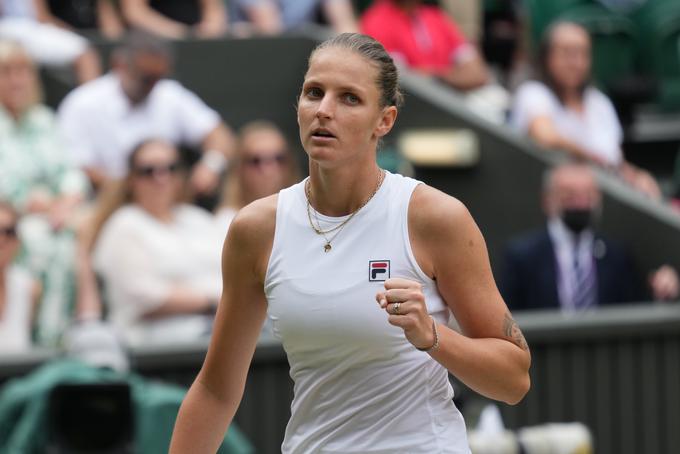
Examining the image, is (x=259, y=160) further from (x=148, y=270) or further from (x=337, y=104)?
(x=337, y=104)

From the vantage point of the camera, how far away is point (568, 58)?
8766mm

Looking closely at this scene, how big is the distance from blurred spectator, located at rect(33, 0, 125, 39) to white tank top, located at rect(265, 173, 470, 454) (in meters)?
5.96

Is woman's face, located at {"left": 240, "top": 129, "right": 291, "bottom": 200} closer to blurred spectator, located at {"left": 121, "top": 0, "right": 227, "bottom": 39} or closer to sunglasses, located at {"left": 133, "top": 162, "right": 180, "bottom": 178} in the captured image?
sunglasses, located at {"left": 133, "top": 162, "right": 180, "bottom": 178}

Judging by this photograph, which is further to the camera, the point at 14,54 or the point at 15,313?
the point at 14,54

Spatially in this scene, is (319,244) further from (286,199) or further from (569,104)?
(569,104)

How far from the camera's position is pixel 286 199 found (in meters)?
3.52

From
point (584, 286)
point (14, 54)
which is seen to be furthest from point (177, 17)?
point (584, 286)

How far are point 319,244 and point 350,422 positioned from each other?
0.39 m

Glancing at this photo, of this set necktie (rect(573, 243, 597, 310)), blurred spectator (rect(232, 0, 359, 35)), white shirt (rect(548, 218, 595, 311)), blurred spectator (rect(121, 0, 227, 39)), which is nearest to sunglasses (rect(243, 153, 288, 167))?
white shirt (rect(548, 218, 595, 311))

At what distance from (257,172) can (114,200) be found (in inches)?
29.9

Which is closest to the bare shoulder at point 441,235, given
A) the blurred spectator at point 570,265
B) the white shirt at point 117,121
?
the blurred spectator at point 570,265

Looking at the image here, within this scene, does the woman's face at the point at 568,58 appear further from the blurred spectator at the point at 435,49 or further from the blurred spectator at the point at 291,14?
the blurred spectator at the point at 291,14

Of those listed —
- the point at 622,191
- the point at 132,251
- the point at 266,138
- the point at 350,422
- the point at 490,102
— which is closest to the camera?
the point at 350,422

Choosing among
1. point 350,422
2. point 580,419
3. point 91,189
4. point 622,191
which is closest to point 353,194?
point 350,422
